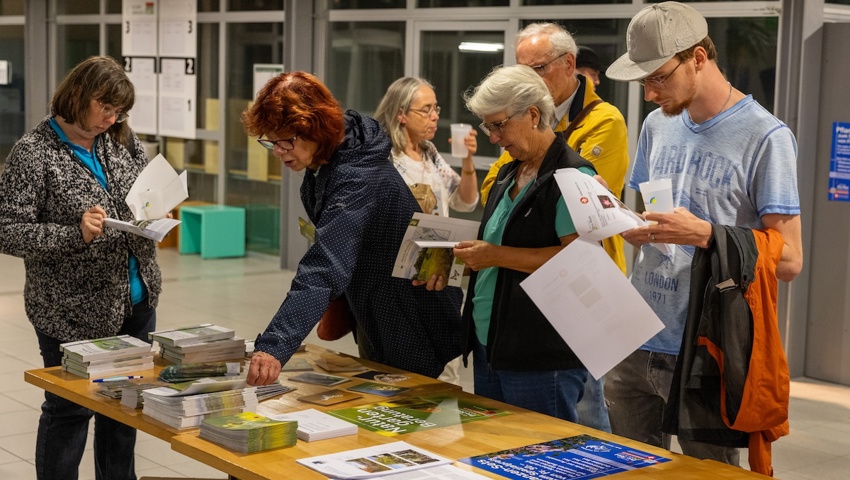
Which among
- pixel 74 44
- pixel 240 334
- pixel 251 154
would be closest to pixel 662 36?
pixel 240 334

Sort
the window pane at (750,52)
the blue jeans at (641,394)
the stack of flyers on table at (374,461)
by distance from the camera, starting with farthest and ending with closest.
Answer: the window pane at (750,52) < the blue jeans at (641,394) < the stack of flyers on table at (374,461)

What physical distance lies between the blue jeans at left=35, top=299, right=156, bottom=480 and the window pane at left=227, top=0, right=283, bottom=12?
309 inches

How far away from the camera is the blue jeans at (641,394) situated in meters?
3.13

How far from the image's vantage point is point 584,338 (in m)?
2.82

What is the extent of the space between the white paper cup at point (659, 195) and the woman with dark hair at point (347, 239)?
33.3 inches

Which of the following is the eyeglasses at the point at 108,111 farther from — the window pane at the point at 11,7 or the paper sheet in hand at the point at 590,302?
the window pane at the point at 11,7

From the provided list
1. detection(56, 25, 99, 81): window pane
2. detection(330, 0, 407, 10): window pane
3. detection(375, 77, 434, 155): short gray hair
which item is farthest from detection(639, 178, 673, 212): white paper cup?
detection(56, 25, 99, 81): window pane

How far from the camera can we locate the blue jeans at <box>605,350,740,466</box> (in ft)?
10.3

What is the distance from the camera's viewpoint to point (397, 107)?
17.7 ft

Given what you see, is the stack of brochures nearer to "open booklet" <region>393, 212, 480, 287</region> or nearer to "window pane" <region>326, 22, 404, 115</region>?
"open booklet" <region>393, 212, 480, 287</region>

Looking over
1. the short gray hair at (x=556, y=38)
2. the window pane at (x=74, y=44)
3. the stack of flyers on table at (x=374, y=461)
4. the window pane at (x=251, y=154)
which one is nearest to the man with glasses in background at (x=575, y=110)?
the short gray hair at (x=556, y=38)

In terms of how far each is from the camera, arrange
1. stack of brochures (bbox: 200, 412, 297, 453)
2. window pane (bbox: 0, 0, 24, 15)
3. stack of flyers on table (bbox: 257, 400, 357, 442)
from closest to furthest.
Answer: stack of brochures (bbox: 200, 412, 297, 453), stack of flyers on table (bbox: 257, 400, 357, 442), window pane (bbox: 0, 0, 24, 15)

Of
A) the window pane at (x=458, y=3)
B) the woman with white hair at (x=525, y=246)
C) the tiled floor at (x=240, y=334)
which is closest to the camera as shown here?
the woman with white hair at (x=525, y=246)

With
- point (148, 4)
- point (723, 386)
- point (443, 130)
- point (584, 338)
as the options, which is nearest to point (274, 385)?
point (584, 338)
